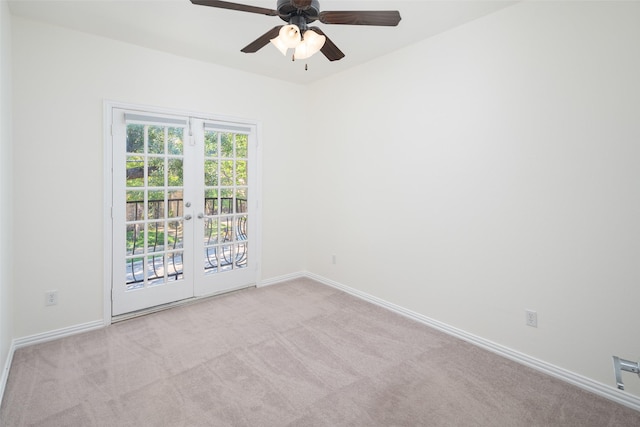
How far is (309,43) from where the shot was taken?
1967 millimetres

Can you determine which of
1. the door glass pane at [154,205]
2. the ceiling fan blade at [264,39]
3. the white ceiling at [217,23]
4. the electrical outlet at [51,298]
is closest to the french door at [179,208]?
the door glass pane at [154,205]

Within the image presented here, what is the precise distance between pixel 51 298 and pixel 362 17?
3.33m

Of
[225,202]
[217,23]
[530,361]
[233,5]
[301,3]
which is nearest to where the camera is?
[301,3]

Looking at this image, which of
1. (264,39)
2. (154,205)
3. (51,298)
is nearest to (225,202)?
(154,205)

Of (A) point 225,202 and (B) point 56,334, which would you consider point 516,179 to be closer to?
(A) point 225,202

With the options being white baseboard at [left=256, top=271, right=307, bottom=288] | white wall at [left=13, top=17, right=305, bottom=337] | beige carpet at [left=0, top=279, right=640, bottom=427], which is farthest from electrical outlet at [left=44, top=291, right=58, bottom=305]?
white baseboard at [left=256, top=271, right=307, bottom=288]

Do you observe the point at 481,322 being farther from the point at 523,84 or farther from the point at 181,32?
the point at 181,32

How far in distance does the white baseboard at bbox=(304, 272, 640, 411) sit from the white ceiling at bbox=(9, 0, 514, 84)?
8.55 feet

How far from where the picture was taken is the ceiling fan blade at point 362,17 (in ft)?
6.20

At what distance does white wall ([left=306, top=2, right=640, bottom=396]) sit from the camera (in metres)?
2.05

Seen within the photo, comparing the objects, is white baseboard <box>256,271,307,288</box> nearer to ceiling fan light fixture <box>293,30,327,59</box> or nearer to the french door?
the french door

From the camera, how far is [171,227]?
3.53 metres

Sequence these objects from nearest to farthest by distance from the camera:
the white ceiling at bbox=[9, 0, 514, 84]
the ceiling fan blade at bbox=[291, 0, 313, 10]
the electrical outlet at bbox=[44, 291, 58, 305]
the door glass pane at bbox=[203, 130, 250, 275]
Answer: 1. the ceiling fan blade at bbox=[291, 0, 313, 10]
2. the white ceiling at bbox=[9, 0, 514, 84]
3. the electrical outlet at bbox=[44, 291, 58, 305]
4. the door glass pane at bbox=[203, 130, 250, 275]

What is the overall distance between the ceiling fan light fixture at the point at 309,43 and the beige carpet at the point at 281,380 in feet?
7.10
